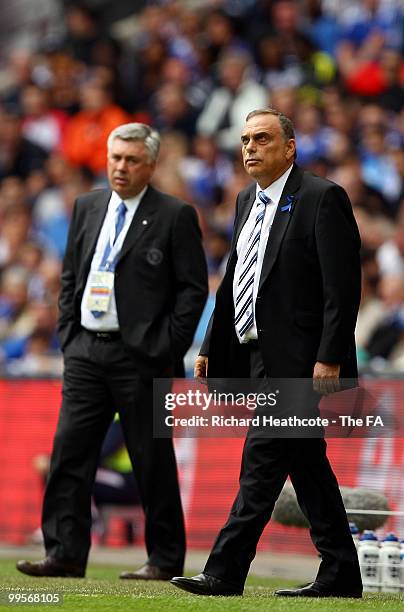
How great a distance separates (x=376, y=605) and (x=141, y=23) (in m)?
14.4

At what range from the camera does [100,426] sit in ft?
26.8

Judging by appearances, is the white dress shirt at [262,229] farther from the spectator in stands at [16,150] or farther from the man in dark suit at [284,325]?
the spectator in stands at [16,150]

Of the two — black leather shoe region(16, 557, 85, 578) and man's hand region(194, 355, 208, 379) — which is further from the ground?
man's hand region(194, 355, 208, 379)

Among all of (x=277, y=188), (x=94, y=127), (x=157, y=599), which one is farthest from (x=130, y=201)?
(x=94, y=127)

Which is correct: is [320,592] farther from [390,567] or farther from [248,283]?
[248,283]

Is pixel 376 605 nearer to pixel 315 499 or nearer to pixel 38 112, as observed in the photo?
pixel 315 499

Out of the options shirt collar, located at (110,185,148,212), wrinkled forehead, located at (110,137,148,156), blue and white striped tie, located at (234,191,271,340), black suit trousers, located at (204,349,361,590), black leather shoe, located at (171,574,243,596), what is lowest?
black leather shoe, located at (171,574,243,596)

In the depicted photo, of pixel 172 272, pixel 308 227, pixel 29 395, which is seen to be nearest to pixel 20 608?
pixel 308 227

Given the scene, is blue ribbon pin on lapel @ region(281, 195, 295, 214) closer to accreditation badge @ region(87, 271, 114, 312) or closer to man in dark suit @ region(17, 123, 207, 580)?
man in dark suit @ region(17, 123, 207, 580)

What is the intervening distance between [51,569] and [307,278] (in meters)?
2.42

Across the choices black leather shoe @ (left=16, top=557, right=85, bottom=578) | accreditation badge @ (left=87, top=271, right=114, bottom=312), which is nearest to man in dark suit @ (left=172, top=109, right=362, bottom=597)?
accreditation badge @ (left=87, top=271, right=114, bottom=312)

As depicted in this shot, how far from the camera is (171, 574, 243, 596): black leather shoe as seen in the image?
6457 mm

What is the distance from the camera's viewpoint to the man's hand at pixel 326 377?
6.42 m

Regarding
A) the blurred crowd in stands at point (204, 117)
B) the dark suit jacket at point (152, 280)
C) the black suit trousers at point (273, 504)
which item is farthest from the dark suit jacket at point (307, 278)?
the blurred crowd in stands at point (204, 117)
